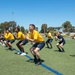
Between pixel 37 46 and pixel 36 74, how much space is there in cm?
296

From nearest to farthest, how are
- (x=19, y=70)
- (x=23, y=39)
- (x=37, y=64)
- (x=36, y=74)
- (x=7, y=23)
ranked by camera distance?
(x=36, y=74), (x=19, y=70), (x=37, y=64), (x=23, y=39), (x=7, y=23)

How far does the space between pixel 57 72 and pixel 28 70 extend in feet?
3.84

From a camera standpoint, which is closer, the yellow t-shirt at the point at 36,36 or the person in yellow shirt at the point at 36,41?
the yellow t-shirt at the point at 36,36

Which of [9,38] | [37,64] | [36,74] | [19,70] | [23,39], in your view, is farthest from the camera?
[9,38]

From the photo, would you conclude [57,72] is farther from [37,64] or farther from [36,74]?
[37,64]

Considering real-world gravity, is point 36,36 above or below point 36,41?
above

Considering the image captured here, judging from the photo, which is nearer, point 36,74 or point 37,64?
point 36,74

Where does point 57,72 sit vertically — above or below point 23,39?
below

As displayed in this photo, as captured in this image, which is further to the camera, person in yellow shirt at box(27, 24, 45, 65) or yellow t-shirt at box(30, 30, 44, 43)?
person in yellow shirt at box(27, 24, 45, 65)

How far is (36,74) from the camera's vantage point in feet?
28.7

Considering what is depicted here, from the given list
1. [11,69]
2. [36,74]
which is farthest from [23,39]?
[36,74]

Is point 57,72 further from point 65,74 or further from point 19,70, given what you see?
point 19,70

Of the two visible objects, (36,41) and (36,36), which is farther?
(36,41)

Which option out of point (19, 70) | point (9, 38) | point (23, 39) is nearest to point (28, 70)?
point (19, 70)
